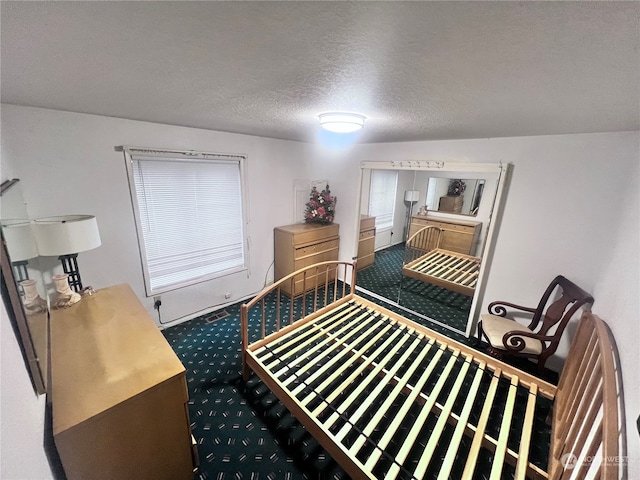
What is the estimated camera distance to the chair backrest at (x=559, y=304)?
78.6 inches

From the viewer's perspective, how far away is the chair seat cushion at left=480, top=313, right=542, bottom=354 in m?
2.19

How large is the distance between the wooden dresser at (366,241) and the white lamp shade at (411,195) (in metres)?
0.60

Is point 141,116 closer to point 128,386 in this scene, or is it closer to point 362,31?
point 128,386

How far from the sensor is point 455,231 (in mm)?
2996

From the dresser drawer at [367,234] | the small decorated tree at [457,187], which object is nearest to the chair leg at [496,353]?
the small decorated tree at [457,187]

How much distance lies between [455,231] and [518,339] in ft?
4.23

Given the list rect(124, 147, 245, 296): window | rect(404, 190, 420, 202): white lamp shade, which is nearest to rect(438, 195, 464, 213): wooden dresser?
rect(404, 190, 420, 202): white lamp shade

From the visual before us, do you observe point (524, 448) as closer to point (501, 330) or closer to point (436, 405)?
point (436, 405)

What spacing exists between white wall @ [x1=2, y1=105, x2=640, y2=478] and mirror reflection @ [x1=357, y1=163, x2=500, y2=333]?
9.8 inches

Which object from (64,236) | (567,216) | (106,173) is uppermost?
(106,173)

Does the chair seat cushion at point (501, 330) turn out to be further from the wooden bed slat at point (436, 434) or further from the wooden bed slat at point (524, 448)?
the wooden bed slat at point (524, 448)

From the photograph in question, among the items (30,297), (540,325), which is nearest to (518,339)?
(540,325)

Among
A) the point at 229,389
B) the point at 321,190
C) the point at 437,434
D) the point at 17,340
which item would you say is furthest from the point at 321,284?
the point at 17,340

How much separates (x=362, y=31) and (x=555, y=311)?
105 inches
